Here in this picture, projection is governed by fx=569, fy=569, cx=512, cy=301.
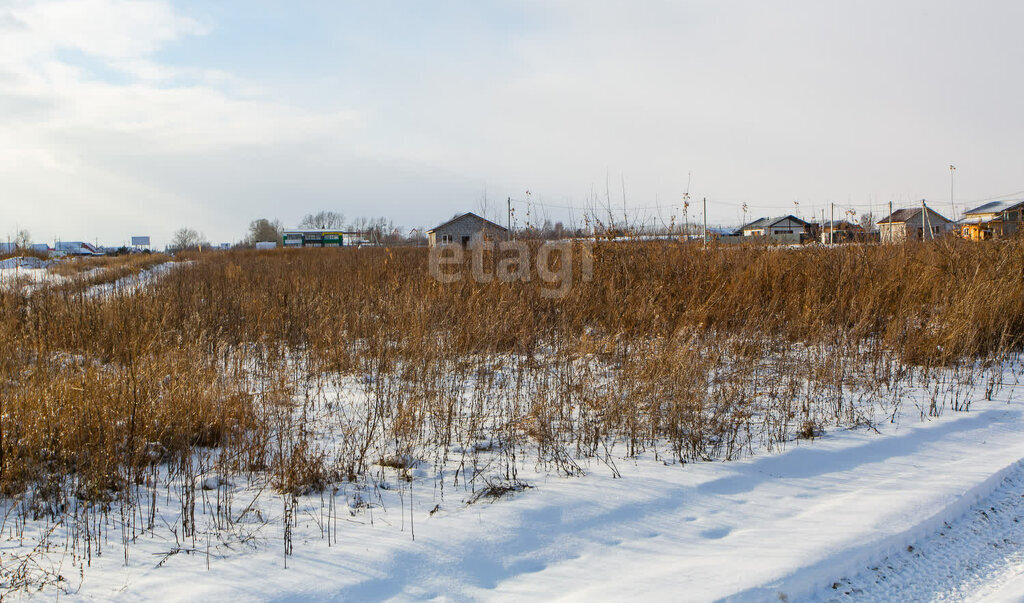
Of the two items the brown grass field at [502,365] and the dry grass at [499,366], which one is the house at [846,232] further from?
the dry grass at [499,366]

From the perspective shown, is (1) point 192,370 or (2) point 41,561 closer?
(2) point 41,561

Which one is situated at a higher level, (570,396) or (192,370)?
(192,370)

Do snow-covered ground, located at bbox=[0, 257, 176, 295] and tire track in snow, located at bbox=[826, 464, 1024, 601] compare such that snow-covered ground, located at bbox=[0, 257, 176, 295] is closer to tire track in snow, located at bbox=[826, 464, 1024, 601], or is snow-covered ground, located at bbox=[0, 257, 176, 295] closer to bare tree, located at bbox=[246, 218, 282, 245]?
tire track in snow, located at bbox=[826, 464, 1024, 601]

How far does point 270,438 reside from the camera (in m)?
3.78

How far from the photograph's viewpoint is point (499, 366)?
5.41 m

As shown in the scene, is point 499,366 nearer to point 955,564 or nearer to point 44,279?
point 955,564

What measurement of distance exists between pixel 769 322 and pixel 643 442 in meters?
3.42

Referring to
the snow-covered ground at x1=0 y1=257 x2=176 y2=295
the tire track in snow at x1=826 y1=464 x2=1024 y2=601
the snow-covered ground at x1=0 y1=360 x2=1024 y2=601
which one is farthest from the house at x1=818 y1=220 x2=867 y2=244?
the snow-covered ground at x1=0 y1=257 x2=176 y2=295

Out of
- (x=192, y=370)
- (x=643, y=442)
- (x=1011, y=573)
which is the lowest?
(x=1011, y=573)

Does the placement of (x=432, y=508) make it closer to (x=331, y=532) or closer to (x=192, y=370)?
(x=331, y=532)

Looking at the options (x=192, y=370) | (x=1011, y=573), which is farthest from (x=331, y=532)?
(x=1011, y=573)

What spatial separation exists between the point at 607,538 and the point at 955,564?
4.85 ft

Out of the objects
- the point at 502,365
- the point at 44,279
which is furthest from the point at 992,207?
the point at 44,279

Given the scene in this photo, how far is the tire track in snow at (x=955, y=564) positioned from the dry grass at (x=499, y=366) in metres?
1.11
